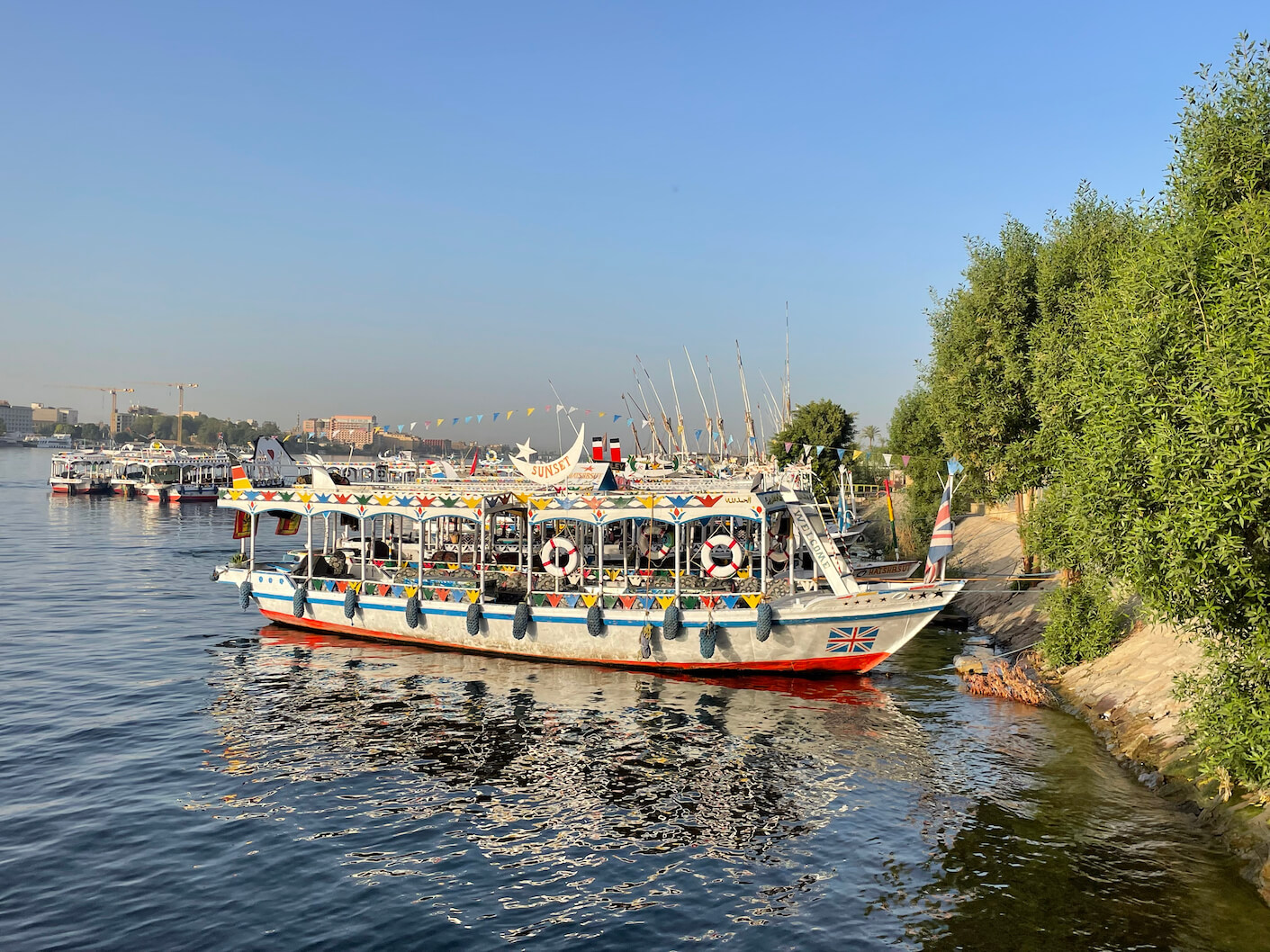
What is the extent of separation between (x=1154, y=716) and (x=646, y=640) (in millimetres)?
13254

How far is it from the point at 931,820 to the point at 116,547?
2534 inches

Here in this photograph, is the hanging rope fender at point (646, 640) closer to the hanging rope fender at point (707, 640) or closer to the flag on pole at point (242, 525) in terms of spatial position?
the hanging rope fender at point (707, 640)

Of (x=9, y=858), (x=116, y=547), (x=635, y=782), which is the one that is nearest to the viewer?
(x=9, y=858)

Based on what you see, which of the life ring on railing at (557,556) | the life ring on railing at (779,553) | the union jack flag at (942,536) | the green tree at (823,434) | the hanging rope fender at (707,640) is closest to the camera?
the union jack flag at (942,536)

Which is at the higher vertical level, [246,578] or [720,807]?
[246,578]

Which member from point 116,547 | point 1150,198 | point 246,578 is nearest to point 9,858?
point 246,578

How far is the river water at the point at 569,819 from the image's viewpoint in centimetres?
1238

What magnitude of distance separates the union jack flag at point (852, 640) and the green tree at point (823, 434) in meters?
48.4

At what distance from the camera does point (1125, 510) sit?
1533 centimetres

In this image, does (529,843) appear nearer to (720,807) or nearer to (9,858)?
(720,807)

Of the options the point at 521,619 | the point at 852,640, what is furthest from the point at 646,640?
the point at 852,640

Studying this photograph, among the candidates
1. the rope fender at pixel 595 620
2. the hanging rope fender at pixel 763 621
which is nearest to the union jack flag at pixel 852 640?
the hanging rope fender at pixel 763 621

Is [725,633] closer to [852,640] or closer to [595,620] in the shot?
[852,640]

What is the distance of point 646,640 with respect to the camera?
85.5 feet
